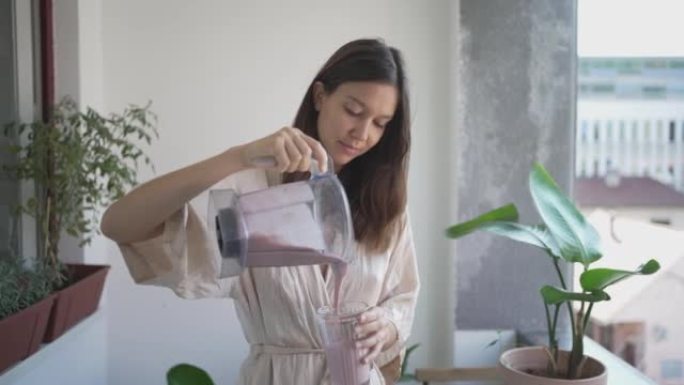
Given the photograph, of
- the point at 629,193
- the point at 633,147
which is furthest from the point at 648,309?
the point at 629,193

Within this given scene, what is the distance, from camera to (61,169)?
1.57 m

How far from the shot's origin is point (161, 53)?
6.66 feet

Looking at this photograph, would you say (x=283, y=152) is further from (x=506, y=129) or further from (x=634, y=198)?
(x=634, y=198)

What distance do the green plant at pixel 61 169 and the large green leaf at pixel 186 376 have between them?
384 mm

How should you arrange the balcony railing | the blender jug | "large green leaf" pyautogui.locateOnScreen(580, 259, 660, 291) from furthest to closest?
1. the balcony railing
2. "large green leaf" pyautogui.locateOnScreen(580, 259, 660, 291)
3. the blender jug

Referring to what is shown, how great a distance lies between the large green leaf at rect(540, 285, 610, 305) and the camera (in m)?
1.18

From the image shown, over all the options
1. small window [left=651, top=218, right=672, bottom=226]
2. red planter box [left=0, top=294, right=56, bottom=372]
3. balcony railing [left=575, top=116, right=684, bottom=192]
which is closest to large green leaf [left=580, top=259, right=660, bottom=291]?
balcony railing [left=575, top=116, right=684, bottom=192]

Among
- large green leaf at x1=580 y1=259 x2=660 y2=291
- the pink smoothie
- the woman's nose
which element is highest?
the woman's nose

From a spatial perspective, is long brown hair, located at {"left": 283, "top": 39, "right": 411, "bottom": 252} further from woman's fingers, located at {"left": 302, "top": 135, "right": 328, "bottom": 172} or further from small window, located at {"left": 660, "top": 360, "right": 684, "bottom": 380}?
small window, located at {"left": 660, "top": 360, "right": 684, "bottom": 380}

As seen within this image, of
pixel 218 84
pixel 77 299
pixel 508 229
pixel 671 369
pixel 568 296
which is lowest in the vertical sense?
pixel 671 369

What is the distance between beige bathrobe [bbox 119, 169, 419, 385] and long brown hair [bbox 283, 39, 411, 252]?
47mm

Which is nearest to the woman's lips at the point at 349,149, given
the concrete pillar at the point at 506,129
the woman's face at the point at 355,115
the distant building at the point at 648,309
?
the woman's face at the point at 355,115

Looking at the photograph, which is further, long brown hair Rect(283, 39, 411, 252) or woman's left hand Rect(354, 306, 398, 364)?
long brown hair Rect(283, 39, 411, 252)

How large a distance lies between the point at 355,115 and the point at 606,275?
1.88 feet
